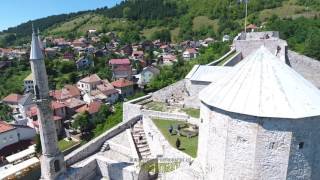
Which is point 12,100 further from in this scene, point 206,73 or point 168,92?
point 206,73

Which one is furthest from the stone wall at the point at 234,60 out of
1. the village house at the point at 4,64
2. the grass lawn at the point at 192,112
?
the village house at the point at 4,64

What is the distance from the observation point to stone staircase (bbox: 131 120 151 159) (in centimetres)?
2020

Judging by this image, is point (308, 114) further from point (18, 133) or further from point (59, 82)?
point (59, 82)

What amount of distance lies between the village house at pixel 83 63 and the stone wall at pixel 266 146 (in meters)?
75.8

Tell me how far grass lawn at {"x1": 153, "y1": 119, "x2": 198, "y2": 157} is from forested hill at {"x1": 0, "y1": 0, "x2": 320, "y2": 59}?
3459 cm

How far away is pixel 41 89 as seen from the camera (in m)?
16.2

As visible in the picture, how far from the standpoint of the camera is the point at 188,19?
123000 mm

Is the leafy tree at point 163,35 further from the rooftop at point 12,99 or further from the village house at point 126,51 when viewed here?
the rooftop at point 12,99

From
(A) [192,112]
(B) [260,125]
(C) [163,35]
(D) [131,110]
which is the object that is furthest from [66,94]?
(C) [163,35]

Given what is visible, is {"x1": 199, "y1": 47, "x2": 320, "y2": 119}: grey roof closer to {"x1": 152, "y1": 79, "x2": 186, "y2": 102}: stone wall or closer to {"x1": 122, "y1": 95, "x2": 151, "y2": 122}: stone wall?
{"x1": 122, "y1": 95, "x2": 151, "y2": 122}: stone wall

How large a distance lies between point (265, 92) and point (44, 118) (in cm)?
1120

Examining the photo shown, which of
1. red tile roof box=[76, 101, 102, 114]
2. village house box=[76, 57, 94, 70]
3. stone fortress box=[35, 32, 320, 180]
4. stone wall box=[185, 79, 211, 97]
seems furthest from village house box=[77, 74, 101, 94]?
Result: stone fortress box=[35, 32, 320, 180]

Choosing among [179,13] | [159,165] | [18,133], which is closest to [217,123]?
[159,165]

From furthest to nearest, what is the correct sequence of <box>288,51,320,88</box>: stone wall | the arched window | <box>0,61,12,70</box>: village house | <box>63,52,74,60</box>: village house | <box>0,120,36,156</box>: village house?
<box>63,52,74,60</box>: village house
<box>0,61,12,70</box>: village house
<box>0,120,36,156</box>: village house
<box>288,51,320,88</box>: stone wall
the arched window
